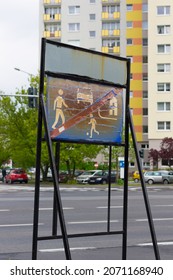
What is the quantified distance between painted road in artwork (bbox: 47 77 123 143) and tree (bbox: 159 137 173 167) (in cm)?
6326

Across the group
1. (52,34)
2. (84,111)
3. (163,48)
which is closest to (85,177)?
(163,48)

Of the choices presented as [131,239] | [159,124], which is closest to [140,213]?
[131,239]

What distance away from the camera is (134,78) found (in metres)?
80.7

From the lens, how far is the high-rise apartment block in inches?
3002

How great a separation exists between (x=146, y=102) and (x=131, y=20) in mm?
11997

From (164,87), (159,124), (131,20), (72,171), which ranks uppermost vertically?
(131,20)

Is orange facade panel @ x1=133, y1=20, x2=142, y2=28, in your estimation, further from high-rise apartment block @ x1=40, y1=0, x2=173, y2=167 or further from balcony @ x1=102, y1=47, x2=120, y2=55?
balcony @ x1=102, y1=47, x2=120, y2=55

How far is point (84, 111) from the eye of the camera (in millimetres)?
5770

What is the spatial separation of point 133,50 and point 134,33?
7.78 ft

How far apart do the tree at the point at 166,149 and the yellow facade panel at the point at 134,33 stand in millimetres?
18635

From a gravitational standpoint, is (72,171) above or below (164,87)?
below

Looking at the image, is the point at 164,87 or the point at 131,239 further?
the point at 164,87

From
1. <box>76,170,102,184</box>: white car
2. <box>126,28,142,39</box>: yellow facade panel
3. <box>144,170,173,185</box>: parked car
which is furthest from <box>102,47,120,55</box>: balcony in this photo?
<box>144,170,173,185</box>: parked car
